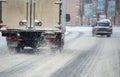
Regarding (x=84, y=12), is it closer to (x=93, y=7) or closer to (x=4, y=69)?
(x=93, y=7)

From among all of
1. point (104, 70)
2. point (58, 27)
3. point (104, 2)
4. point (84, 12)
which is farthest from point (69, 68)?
point (84, 12)

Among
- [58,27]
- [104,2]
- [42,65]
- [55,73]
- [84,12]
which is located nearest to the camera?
[55,73]

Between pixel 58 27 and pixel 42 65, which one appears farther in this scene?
pixel 58 27

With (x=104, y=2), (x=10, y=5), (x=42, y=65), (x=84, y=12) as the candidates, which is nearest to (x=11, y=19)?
(x=10, y=5)

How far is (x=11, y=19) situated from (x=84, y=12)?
7567 centimetres

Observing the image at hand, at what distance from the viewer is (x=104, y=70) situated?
13.6m

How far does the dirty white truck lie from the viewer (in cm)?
1970

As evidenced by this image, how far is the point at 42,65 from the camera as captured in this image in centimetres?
1488

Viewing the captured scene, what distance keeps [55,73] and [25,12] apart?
778cm

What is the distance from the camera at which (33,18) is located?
786 inches

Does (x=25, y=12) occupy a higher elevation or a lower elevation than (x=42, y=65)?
higher

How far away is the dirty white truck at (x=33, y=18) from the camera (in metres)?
19.7

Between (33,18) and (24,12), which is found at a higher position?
(24,12)

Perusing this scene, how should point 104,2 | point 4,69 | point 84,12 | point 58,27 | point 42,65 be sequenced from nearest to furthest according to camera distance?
point 4,69, point 42,65, point 58,27, point 104,2, point 84,12
